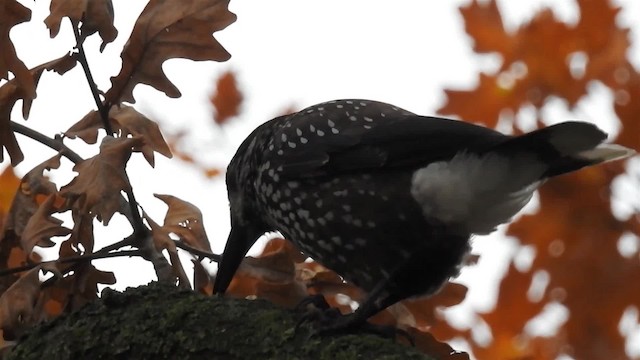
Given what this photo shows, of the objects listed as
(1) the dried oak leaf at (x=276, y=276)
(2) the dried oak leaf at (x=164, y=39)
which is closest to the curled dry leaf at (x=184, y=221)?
(1) the dried oak leaf at (x=276, y=276)

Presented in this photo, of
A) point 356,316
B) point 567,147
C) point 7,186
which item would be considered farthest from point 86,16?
point 7,186

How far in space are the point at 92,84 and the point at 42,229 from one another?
340 millimetres

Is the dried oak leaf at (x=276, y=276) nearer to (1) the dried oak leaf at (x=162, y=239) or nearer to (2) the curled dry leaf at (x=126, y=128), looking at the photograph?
(1) the dried oak leaf at (x=162, y=239)

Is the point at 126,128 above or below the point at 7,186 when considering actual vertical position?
below

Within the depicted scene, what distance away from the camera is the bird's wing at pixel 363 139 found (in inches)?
101

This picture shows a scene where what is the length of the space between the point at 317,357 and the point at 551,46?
1.61 metres

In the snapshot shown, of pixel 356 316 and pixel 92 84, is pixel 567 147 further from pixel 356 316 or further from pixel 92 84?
pixel 92 84

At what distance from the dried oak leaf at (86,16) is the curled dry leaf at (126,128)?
0.19 metres

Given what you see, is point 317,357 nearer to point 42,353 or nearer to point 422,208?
point 42,353

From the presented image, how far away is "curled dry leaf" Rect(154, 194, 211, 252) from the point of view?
233cm

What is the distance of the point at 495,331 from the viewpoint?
3275 mm

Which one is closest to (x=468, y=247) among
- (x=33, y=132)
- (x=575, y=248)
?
(x=575, y=248)

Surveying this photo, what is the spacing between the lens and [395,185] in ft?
8.69

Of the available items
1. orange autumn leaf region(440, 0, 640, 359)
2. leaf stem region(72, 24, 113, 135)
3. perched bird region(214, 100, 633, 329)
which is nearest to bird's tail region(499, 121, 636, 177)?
perched bird region(214, 100, 633, 329)
